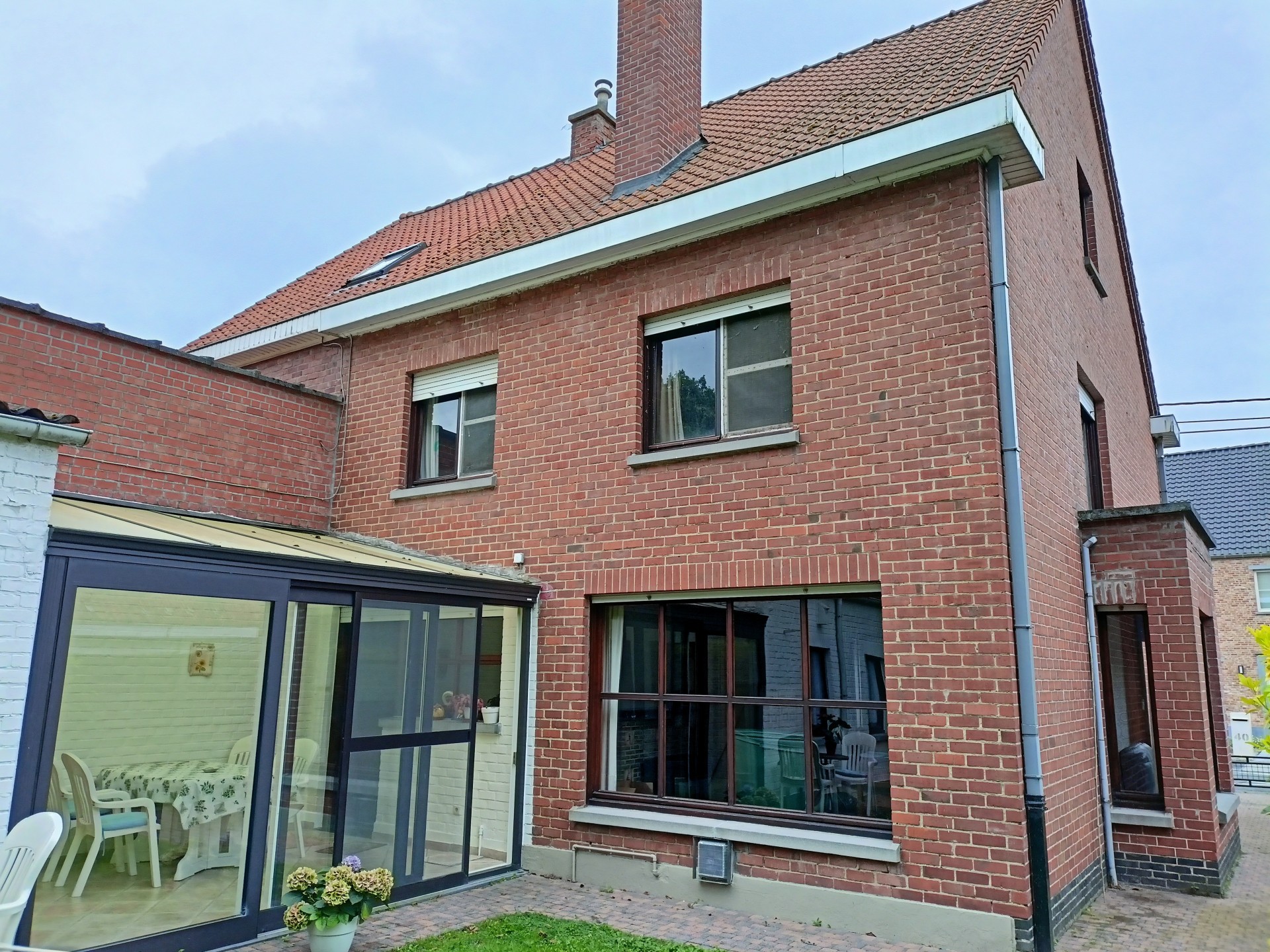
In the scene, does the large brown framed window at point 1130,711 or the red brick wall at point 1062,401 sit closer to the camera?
the red brick wall at point 1062,401

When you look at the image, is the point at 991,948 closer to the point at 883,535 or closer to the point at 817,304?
the point at 883,535

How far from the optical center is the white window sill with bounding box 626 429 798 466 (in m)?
7.11

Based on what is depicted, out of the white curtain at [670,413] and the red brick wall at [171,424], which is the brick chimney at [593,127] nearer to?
the red brick wall at [171,424]

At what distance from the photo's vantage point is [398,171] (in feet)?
109

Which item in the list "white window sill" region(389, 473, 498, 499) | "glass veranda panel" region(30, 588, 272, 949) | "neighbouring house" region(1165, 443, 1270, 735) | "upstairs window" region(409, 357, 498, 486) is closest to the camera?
"glass veranda panel" region(30, 588, 272, 949)

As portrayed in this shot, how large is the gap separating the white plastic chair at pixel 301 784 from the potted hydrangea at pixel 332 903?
55 cm

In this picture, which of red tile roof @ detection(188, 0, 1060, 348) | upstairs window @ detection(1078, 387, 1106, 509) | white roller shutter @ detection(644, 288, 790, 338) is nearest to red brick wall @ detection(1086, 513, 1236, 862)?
upstairs window @ detection(1078, 387, 1106, 509)

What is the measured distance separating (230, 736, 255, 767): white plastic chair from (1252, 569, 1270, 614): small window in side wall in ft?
98.3

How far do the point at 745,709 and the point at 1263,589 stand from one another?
88.7 feet

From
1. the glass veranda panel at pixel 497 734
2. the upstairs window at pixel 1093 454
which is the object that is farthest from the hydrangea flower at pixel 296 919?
the upstairs window at pixel 1093 454

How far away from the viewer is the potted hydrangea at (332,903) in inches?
215

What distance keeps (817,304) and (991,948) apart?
4707mm

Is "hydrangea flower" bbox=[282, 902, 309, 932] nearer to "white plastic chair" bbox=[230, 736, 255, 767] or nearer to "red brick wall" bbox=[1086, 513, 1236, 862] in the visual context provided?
"white plastic chair" bbox=[230, 736, 255, 767]

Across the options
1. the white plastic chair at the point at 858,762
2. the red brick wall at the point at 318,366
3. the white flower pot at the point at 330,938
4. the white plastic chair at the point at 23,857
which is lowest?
the white flower pot at the point at 330,938
